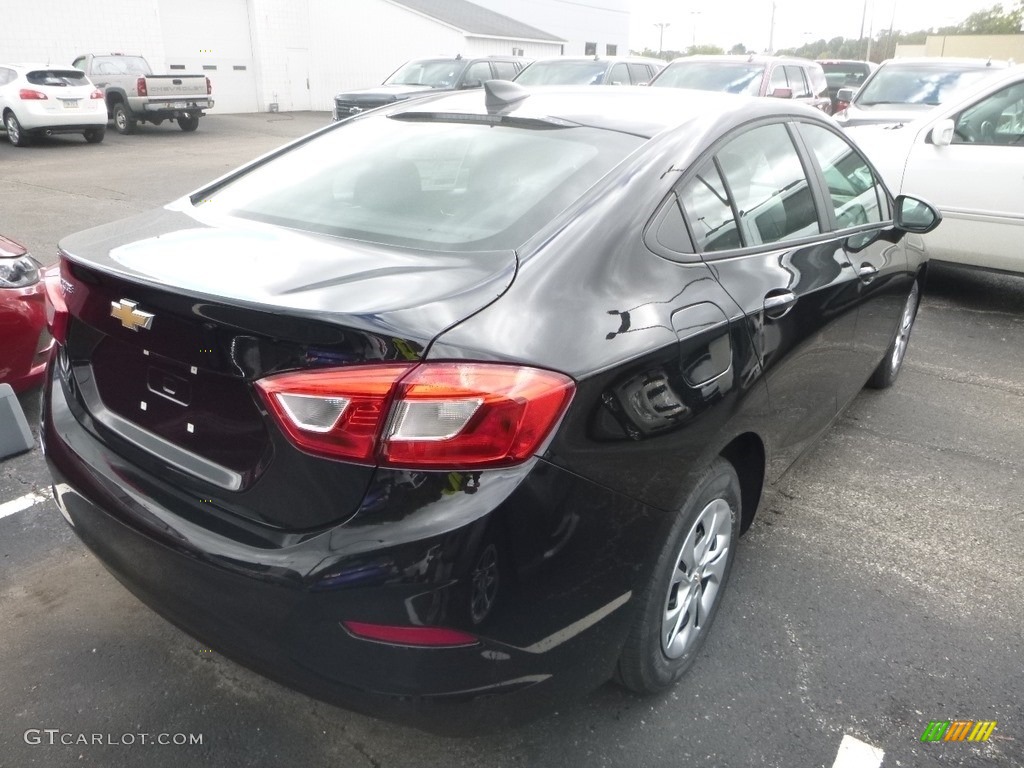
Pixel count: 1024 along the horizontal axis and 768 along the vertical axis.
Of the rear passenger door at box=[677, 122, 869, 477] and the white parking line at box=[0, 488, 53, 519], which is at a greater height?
the rear passenger door at box=[677, 122, 869, 477]

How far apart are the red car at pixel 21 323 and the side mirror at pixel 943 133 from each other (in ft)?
19.3

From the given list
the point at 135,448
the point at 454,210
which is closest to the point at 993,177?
the point at 454,210

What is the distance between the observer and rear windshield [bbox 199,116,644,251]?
2232mm

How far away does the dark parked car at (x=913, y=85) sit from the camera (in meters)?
10.3

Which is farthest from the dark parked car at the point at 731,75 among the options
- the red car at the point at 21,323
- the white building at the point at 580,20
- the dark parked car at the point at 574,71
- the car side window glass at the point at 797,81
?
the white building at the point at 580,20

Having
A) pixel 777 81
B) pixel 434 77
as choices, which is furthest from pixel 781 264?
pixel 434 77

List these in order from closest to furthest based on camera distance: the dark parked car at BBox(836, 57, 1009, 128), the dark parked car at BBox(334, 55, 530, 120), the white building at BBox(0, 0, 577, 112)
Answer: the dark parked car at BBox(836, 57, 1009, 128) < the dark parked car at BBox(334, 55, 530, 120) < the white building at BBox(0, 0, 577, 112)

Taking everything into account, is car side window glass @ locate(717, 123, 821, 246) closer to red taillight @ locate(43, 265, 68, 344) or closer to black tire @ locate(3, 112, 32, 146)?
red taillight @ locate(43, 265, 68, 344)

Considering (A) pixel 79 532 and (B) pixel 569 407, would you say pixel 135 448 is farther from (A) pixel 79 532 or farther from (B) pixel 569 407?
(B) pixel 569 407

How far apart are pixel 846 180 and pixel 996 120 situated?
3.48 m

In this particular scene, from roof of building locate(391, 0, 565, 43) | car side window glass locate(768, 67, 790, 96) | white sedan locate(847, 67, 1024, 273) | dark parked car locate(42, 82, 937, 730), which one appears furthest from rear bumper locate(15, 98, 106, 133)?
roof of building locate(391, 0, 565, 43)

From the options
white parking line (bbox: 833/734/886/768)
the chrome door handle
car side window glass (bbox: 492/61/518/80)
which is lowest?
white parking line (bbox: 833/734/886/768)

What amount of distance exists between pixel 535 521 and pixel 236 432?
2.25 feet

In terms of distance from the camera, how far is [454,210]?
234 cm
